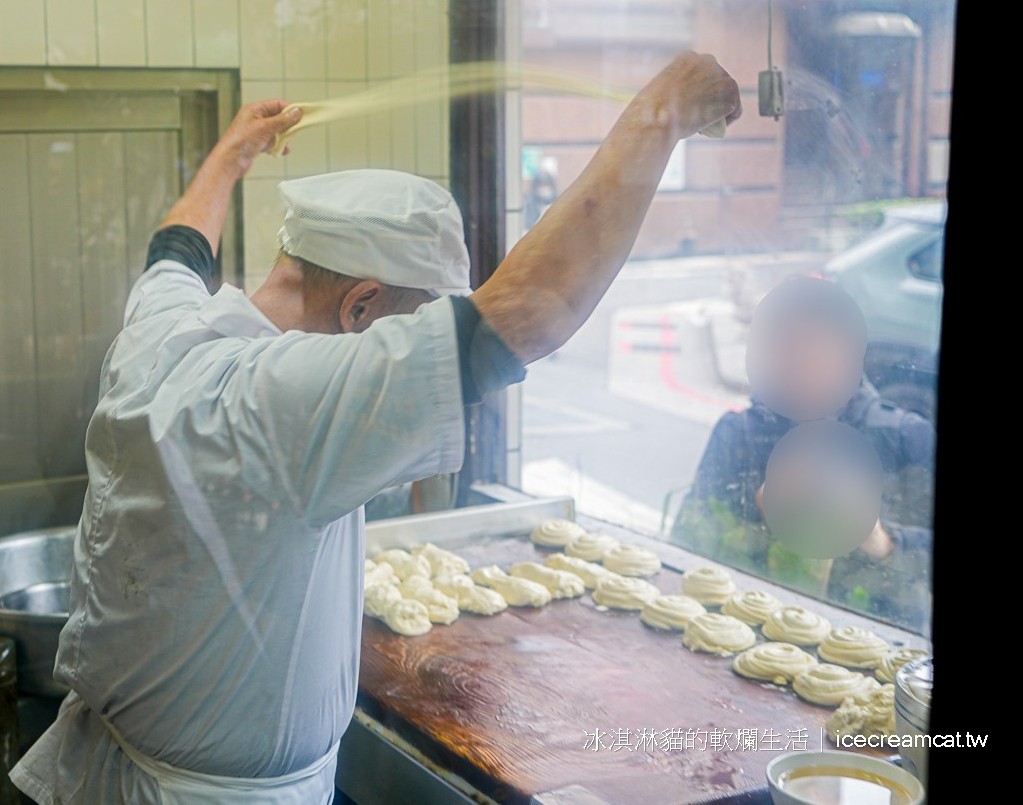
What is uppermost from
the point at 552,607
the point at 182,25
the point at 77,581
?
the point at 182,25

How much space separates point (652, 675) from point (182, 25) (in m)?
1.17

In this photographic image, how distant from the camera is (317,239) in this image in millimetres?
1159

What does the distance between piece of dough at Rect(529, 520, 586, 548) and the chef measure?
0.70 meters

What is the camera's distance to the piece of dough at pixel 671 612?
1.58m

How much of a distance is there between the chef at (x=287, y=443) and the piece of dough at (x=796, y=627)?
0.56 metres

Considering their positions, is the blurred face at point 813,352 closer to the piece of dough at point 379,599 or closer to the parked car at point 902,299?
the parked car at point 902,299

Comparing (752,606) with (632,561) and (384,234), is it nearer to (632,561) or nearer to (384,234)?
(632,561)

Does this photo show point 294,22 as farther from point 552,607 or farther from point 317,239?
point 552,607

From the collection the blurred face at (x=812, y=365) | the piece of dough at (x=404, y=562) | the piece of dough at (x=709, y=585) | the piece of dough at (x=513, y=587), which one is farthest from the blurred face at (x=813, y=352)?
the piece of dough at (x=404, y=562)

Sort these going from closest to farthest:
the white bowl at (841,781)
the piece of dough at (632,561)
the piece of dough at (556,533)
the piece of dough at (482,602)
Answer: the white bowl at (841,781), the piece of dough at (482,602), the piece of dough at (632,561), the piece of dough at (556,533)

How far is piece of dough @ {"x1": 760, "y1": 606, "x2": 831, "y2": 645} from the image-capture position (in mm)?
1479

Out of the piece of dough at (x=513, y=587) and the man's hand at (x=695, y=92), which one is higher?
the man's hand at (x=695, y=92)

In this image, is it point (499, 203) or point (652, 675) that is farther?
point (499, 203)

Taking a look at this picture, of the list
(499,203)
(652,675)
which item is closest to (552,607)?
(652,675)
